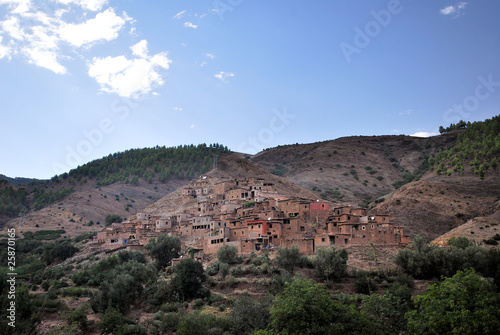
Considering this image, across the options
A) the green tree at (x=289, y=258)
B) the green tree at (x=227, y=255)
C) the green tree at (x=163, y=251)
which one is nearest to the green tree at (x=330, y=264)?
the green tree at (x=289, y=258)

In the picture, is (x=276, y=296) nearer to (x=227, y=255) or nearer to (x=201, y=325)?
(x=201, y=325)

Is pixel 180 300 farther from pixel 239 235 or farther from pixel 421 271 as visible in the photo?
pixel 421 271

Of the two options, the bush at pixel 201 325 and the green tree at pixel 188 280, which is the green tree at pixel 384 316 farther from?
the green tree at pixel 188 280

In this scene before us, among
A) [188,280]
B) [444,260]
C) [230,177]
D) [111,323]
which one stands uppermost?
[230,177]

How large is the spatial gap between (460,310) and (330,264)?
16.8 metres

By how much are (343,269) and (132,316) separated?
17.5m

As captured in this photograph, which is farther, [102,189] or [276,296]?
[102,189]

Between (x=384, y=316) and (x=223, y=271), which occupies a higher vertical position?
(x=223, y=271)

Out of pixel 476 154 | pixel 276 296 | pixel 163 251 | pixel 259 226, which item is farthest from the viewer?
pixel 476 154

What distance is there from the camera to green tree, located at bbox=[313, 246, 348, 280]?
34.7 meters

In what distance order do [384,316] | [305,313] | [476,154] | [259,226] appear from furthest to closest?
[476,154]
[259,226]
[384,316]
[305,313]

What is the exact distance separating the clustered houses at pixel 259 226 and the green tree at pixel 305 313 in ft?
63.2

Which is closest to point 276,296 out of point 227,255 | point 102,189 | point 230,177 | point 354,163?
point 227,255

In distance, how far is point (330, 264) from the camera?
34.9 m
